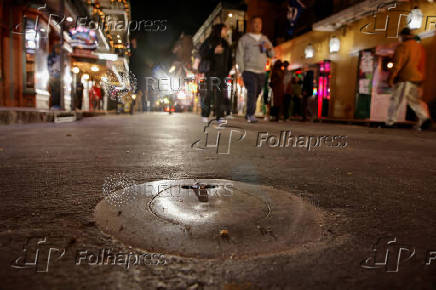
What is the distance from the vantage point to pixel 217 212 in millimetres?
1171

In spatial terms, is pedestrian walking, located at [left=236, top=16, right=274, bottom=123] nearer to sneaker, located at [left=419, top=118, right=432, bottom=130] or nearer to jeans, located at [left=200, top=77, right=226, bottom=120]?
jeans, located at [left=200, top=77, right=226, bottom=120]

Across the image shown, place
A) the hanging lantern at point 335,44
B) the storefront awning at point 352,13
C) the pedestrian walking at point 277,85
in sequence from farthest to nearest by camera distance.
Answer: the hanging lantern at point 335,44
the storefront awning at point 352,13
the pedestrian walking at point 277,85

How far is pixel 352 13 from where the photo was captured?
1259 centimetres

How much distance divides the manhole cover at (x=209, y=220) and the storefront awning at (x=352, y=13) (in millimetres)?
12206

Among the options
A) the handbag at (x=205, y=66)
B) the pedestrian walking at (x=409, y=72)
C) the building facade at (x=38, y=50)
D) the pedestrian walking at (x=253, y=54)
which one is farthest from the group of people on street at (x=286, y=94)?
the building facade at (x=38, y=50)

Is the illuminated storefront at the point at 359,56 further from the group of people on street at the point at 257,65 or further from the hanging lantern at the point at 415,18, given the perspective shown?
the group of people on street at the point at 257,65

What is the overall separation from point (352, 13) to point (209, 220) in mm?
14016

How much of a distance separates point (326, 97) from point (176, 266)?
624 inches

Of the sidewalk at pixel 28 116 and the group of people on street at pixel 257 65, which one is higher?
the group of people on street at pixel 257 65

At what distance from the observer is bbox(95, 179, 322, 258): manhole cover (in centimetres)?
92

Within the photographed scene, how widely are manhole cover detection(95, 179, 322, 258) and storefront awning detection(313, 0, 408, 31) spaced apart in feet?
40.0

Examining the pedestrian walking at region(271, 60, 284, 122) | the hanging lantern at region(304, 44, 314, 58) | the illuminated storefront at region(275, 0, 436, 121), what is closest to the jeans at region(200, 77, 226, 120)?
the pedestrian walking at region(271, 60, 284, 122)

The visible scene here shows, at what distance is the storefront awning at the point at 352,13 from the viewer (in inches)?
441

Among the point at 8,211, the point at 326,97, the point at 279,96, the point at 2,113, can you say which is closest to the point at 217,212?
the point at 8,211
